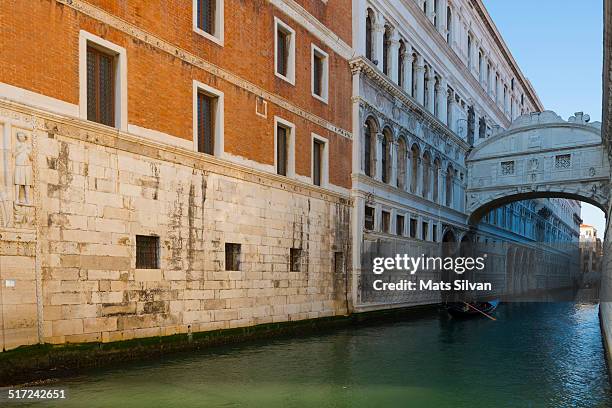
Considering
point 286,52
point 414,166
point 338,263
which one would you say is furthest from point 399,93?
point 338,263

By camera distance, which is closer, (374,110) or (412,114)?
(374,110)

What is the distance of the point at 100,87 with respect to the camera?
31.5ft

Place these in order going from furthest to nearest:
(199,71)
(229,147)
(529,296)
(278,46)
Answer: (529,296) < (278,46) < (229,147) < (199,71)

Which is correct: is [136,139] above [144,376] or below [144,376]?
above

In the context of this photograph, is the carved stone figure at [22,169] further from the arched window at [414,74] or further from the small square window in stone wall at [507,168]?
the small square window in stone wall at [507,168]

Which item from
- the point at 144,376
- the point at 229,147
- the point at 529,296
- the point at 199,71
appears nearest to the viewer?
the point at 144,376

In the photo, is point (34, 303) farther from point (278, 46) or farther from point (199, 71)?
point (278, 46)

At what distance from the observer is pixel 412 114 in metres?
22.1

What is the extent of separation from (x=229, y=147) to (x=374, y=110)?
803cm

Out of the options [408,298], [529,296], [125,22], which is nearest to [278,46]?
[125,22]

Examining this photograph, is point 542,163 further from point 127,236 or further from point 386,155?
point 127,236

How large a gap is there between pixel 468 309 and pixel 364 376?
40.7ft

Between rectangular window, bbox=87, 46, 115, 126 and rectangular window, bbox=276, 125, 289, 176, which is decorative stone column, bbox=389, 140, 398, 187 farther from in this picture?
rectangular window, bbox=87, 46, 115, 126

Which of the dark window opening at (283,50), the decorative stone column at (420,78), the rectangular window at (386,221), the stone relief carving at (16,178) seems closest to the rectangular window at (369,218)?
the rectangular window at (386,221)
